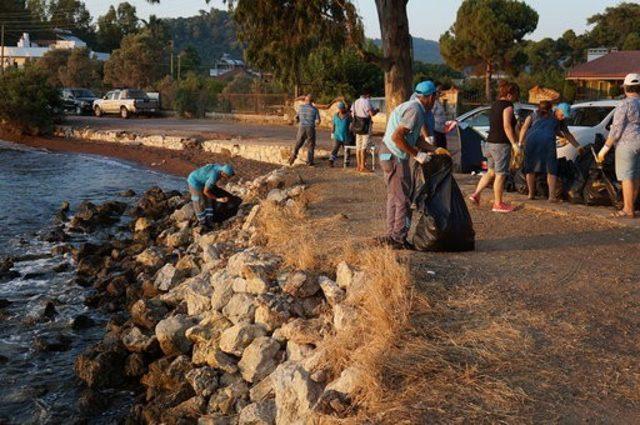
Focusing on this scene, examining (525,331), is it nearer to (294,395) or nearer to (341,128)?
(294,395)

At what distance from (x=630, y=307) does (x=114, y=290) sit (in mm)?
7352

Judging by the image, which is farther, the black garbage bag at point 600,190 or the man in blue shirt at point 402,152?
the black garbage bag at point 600,190

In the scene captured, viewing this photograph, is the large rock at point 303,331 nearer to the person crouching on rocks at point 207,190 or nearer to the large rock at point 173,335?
the large rock at point 173,335

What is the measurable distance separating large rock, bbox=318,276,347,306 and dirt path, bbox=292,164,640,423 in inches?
30.4

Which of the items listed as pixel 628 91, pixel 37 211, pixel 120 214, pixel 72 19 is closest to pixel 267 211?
pixel 628 91

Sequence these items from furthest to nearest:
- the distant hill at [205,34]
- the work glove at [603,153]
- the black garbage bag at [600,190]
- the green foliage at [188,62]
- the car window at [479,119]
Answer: the distant hill at [205,34] → the green foliage at [188,62] → the car window at [479,119] → the black garbage bag at [600,190] → the work glove at [603,153]

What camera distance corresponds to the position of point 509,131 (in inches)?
389

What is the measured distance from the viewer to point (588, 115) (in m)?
14.0

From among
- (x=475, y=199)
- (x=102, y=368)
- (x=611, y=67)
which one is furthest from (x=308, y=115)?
(x=611, y=67)

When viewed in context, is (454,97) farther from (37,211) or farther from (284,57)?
(37,211)

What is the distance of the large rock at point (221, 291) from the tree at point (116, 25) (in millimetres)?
82731

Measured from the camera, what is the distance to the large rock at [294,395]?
5.17 m

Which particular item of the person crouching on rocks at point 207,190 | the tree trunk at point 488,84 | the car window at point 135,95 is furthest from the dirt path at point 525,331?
the car window at point 135,95

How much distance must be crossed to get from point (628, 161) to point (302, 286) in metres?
4.93
